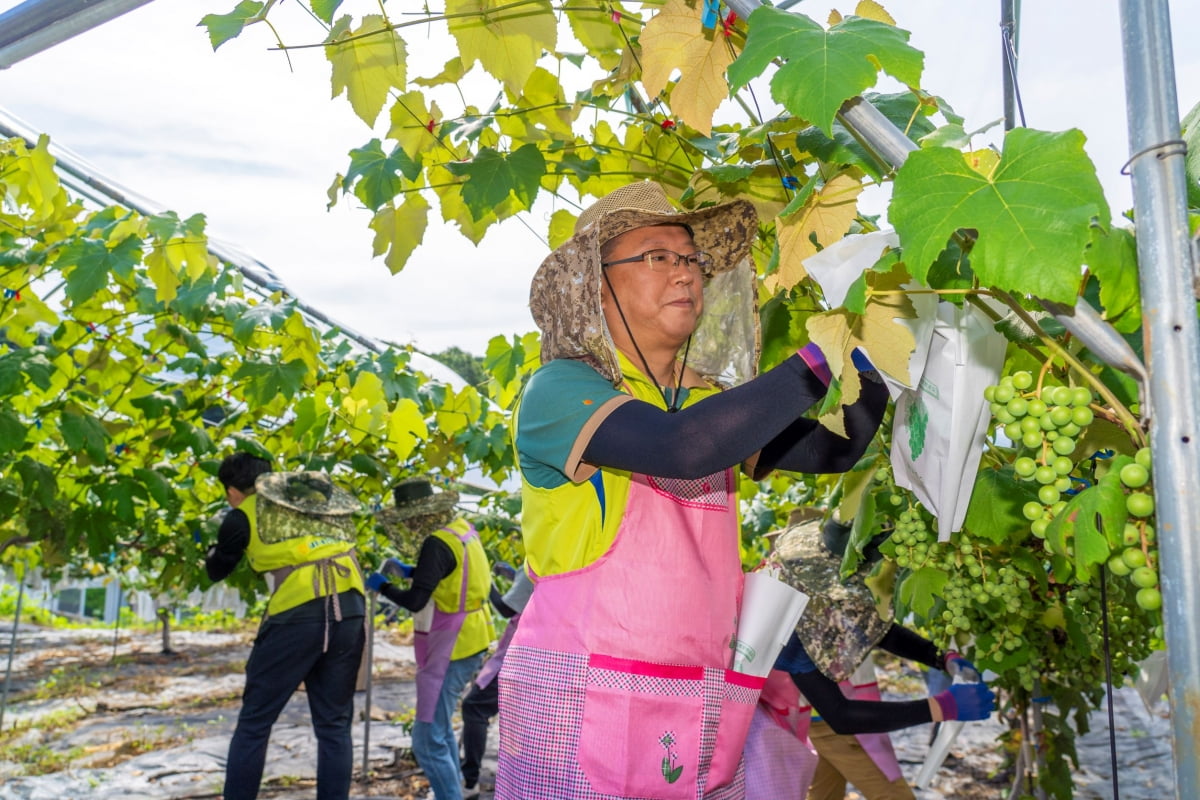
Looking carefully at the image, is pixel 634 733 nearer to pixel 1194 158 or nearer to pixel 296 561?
pixel 1194 158

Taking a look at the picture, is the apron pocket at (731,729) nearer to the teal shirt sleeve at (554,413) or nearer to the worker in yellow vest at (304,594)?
the teal shirt sleeve at (554,413)

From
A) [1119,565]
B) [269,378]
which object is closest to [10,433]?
[269,378]

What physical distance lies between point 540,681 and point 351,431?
12.7 ft

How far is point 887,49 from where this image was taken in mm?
1184

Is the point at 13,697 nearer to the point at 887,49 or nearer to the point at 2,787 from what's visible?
the point at 2,787

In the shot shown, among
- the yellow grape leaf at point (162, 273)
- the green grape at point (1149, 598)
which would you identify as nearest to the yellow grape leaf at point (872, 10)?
the green grape at point (1149, 598)

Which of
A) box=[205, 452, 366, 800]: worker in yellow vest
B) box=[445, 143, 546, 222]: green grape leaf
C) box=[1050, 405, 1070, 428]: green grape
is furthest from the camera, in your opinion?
box=[205, 452, 366, 800]: worker in yellow vest

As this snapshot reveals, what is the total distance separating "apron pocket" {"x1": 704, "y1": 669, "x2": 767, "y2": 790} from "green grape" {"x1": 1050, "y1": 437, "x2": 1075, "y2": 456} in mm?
932

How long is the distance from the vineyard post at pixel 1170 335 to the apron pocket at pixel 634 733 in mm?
972

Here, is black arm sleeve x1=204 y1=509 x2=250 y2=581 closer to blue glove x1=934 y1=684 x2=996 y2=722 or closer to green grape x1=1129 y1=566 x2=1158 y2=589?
blue glove x1=934 y1=684 x2=996 y2=722

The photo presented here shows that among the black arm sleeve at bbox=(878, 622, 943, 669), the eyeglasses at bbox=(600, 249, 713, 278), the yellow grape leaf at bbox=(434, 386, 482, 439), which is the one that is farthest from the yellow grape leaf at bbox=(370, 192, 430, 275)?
the yellow grape leaf at bbox=(434, 386, 482, 439)

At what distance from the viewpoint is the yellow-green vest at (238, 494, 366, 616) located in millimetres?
4488

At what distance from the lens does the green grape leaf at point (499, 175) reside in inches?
90.2

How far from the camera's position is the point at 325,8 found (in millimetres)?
1780
